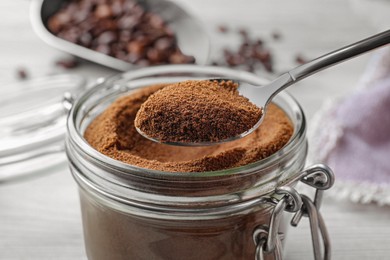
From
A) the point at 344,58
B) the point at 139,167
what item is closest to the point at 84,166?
the point at 139,167

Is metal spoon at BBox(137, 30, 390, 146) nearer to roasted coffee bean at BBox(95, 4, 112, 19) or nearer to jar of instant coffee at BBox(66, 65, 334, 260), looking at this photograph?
jar of instant coffee at BBox(66, 65, 334, 260)

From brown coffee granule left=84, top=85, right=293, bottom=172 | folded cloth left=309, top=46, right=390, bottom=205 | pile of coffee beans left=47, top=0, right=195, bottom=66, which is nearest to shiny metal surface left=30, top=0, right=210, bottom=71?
pile of coffee beans left=47, top=0, right=195, bottom=66

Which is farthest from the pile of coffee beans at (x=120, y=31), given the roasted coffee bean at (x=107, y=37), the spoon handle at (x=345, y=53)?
the spoon handle at (x=345, y=53)

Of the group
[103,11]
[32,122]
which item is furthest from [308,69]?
[103,11]

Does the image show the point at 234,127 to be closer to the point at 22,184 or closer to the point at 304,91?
the point at 22,184

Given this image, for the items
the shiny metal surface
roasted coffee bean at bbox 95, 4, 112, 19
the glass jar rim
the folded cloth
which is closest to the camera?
the glass jar rim

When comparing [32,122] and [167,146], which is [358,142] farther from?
[32,122]
